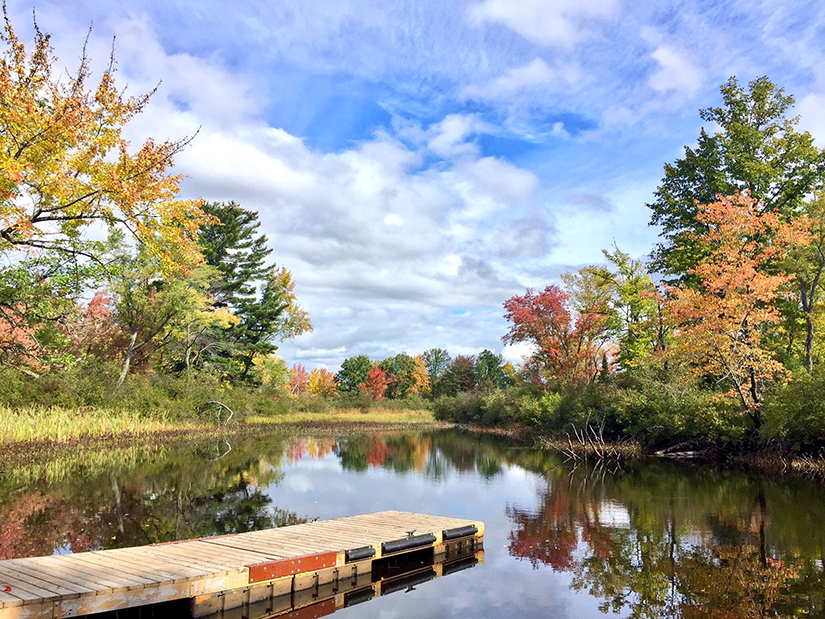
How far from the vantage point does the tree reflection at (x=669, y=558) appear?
7.23 metres

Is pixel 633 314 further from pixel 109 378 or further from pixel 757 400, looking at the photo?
pixel 109 378

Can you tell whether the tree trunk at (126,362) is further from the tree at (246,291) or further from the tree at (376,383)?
the tree at (376,383)

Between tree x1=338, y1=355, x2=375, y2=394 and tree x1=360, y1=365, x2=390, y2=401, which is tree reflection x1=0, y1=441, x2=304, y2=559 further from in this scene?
tree x1=338, y1=355, x2=375, y2=394

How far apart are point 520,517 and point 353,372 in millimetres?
64917

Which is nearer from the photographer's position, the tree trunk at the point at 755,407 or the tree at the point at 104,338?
the tree trunk at the point at 755,407

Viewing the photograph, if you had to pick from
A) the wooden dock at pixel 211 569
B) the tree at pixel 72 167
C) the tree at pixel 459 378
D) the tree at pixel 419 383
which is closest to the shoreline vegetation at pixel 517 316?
the tree at pixel 72 167

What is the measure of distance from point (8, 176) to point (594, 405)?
956 inches

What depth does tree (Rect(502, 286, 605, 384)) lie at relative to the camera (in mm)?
34969

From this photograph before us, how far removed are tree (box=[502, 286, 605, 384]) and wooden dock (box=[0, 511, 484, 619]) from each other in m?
26.6

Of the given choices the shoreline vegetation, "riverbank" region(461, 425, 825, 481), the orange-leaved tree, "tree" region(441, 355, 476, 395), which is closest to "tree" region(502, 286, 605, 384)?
the shoreline vegetation

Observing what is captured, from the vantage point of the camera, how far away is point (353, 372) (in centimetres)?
7656

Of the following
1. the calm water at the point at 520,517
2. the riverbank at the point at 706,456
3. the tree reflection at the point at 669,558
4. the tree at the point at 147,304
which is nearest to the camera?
the tree reflection at the point at 669,558

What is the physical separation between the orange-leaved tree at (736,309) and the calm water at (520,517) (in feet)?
13.1

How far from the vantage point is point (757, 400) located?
2097 centimetres
